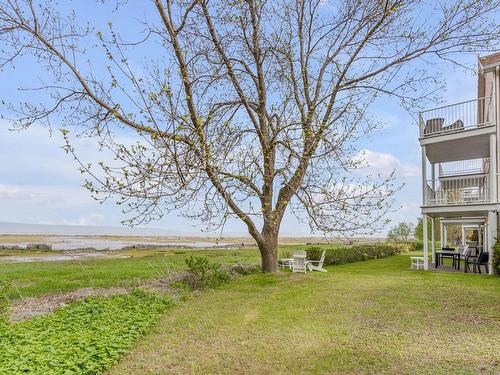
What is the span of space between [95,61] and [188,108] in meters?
2.35

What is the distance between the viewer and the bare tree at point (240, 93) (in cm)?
730

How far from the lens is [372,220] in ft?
34.9

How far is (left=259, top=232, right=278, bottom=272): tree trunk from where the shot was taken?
14.4 metres

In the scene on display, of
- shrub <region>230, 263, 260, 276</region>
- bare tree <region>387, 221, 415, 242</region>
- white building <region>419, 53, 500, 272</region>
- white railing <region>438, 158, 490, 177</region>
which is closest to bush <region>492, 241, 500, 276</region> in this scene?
white building <region>419, 53, 500, 272</region>

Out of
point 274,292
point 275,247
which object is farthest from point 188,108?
point 275,247

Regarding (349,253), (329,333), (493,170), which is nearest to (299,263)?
(349,253)

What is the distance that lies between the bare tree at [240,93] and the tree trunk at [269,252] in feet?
0.15

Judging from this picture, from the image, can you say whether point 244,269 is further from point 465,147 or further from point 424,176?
point 465,147

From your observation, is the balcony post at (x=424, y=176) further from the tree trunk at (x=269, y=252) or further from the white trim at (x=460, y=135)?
the tree trunk at (x=269, y=252)

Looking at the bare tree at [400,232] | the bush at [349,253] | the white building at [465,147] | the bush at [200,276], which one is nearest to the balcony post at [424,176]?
the white building at [465,147]

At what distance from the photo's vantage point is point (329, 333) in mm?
6707

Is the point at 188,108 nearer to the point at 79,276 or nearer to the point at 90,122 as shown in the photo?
the point at 90,122

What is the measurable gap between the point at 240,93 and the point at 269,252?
19.8ft

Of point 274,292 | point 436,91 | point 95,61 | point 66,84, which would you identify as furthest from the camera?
point 436,91
